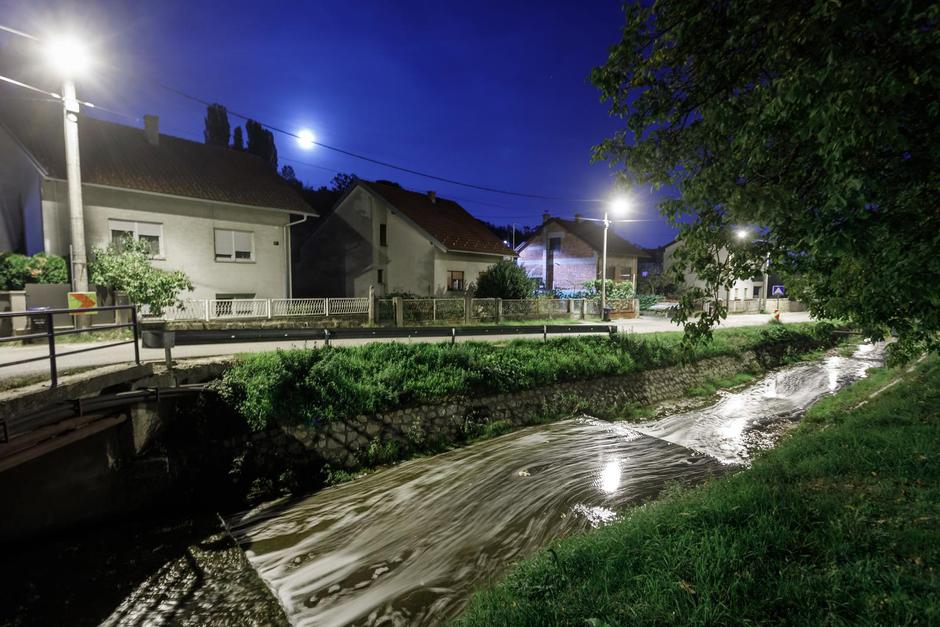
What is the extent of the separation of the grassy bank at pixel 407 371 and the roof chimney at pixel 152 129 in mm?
17449

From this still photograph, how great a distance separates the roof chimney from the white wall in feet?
17.8

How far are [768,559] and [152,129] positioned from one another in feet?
86.7

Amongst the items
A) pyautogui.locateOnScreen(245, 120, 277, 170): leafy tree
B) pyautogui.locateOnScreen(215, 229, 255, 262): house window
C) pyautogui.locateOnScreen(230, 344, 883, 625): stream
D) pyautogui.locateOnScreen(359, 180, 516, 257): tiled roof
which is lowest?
pyautogui.locateOnScreen(230, 344, 883, 625): stream

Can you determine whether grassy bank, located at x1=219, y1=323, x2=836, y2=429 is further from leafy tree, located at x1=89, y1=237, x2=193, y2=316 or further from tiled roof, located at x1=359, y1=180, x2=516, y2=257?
tiled roof, located at x1=359, y1=180, x2=516, y2=257

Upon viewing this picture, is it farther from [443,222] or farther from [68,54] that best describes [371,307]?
[443,222]

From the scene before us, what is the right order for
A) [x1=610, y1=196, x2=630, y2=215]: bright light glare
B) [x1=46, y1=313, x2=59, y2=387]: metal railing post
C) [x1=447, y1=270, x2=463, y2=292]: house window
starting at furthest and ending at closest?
[x1=447, y1=270, x2=463, y2=292]: house window < [x1=610, y1=196, x2=630, y2=215]: bright light glare < [x1=46, y1=313, x2=59, y2=387]: metal railing post

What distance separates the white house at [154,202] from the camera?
15617 millimetres

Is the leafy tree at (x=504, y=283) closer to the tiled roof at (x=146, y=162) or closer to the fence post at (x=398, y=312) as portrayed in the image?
the fence post at (x=398, y=312)

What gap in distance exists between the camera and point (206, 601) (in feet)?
19.1

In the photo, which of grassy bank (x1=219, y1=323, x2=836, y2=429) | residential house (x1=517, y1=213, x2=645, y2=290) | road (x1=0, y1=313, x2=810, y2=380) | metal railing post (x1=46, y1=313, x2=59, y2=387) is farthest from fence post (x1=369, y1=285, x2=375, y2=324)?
residential house (x1=517, y1=213, x2=645, y2=290)

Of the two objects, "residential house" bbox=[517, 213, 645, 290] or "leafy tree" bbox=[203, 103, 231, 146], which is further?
"leafy tree" bbox=[203, 103, 231, 146]

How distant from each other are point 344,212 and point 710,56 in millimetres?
26010

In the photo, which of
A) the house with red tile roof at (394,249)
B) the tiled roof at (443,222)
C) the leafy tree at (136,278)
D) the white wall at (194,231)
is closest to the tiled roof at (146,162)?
the white wall at (194,231)

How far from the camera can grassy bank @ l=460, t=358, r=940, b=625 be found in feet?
10.9
